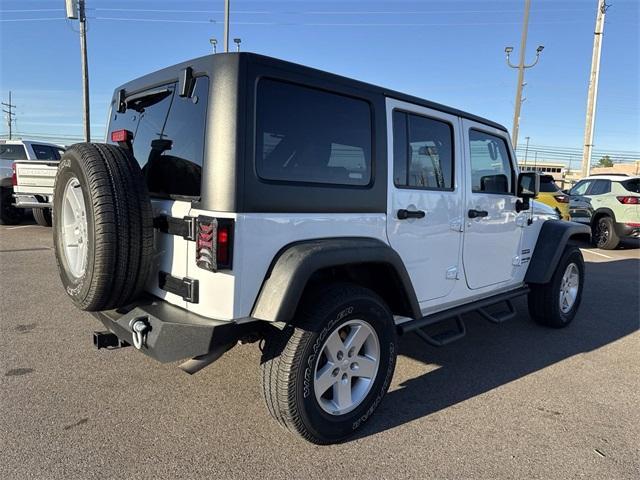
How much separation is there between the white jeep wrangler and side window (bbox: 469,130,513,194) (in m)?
0.60

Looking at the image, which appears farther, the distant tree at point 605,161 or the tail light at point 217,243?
the distant tree at point 605,161

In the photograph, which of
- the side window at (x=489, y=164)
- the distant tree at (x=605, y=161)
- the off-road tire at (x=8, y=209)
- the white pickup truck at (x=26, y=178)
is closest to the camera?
the side window at (x=489, y=164)

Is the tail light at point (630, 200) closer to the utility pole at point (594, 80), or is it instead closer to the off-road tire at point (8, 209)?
the utility pole at point (594, 80)

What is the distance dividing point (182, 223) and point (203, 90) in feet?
2.36

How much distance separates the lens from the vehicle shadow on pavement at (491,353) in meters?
3.26

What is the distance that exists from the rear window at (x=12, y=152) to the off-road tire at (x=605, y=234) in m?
14.3

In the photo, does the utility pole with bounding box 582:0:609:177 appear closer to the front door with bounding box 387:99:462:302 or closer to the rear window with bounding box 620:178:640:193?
the rear window with bounding box 620:178:640:193

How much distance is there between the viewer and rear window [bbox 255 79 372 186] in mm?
2453

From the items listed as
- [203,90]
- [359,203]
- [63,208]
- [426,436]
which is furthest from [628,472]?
[63,208]

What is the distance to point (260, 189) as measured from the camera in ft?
7.77

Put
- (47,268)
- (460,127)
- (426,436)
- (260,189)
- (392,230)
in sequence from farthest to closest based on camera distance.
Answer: (47,268)
(460,127)
(392,230)
(426,436)
(260,189)

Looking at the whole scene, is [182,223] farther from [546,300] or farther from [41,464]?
[546,300]

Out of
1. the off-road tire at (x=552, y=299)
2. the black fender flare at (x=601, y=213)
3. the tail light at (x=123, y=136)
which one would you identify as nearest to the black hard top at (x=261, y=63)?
the tail light at (x=123, y=136)

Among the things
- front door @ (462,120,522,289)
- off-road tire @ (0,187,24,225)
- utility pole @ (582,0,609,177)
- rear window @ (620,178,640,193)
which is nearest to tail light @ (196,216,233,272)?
front door @ (462,120,522,289)
